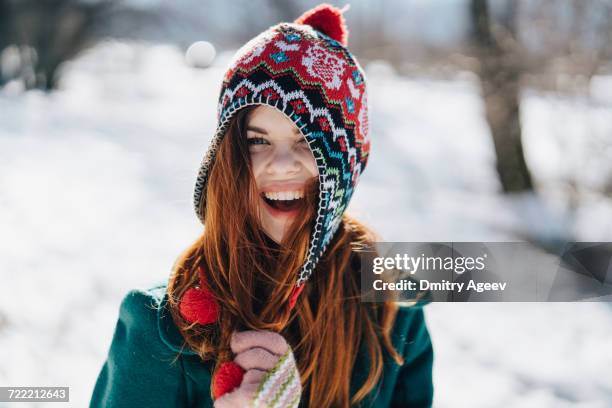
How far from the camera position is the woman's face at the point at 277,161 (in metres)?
1.31

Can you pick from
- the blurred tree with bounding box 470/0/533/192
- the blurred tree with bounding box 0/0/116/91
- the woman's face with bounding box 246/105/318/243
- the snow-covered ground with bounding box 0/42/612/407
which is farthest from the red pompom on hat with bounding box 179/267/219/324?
the blurred tree with bounding box 0/0/116/91

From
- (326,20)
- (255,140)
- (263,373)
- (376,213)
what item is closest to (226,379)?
(263,373)

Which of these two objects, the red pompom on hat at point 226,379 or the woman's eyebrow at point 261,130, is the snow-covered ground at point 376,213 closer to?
the woman's eyebrow at point 261,130

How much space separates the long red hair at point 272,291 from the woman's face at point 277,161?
20mm

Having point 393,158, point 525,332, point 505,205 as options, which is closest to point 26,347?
point 525,332

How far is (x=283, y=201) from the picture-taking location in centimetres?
138

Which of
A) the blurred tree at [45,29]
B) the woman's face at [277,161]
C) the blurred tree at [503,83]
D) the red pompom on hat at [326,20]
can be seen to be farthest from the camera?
the blurred tree at [45,29]

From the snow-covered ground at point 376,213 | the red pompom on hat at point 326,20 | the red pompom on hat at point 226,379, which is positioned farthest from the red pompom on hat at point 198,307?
the red pompom on hat at point 326,20

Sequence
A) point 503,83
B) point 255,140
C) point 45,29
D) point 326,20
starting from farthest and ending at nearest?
point 45,29 → point 503,83 → point 326,20 → point 255,140

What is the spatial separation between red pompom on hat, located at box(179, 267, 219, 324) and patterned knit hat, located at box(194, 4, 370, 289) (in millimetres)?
226

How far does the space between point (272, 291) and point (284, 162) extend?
0.31m

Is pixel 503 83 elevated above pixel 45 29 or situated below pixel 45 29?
below

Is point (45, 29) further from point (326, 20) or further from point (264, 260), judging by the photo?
point (264, 260)

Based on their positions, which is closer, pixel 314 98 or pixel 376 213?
pixel 314 98
